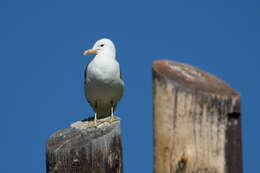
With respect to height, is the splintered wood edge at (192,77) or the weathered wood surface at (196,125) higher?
the splintered wood edge at (192,77)

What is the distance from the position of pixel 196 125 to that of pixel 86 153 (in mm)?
2068

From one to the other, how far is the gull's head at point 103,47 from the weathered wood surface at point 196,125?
4684mm

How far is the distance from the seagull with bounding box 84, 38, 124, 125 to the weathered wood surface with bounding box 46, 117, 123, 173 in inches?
81.8

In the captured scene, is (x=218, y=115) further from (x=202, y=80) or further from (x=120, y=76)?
(x=120, y=76)

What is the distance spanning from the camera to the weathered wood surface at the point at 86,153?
15.1ft

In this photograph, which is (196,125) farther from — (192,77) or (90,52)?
(90,52)

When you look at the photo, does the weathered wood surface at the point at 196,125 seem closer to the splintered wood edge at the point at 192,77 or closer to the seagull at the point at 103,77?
the splintered wood edge at the point at 192,77

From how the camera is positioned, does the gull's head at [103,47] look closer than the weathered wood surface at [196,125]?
No

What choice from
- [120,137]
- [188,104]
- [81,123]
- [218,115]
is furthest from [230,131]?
[81,123]

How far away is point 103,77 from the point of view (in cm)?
734

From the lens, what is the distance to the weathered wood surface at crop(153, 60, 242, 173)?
2.83m

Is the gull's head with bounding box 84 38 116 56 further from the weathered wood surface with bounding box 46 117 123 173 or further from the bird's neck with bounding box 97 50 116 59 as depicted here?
the weathered wood surface with bounding box 46 117 123 173

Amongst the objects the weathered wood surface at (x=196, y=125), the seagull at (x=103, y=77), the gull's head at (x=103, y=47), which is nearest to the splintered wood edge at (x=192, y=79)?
the weathered wood surface at (x=196, y=125)

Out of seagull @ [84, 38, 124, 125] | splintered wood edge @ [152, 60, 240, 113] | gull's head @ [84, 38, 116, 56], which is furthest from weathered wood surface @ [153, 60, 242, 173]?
gull's head @ [84, 38, 116, 56]
